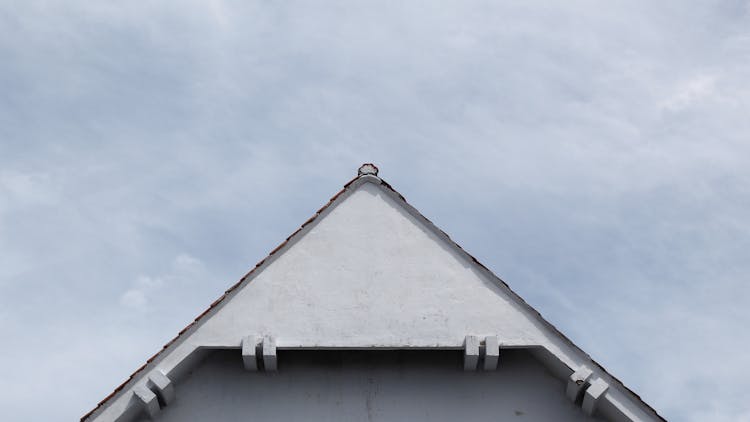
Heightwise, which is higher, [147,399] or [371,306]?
[371,306]

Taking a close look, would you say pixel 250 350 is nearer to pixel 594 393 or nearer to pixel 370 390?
pixel 370 390

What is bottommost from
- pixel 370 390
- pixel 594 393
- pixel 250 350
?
pixel 594 393

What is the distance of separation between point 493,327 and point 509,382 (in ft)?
2.86

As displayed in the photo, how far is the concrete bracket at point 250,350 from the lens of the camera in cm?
1332

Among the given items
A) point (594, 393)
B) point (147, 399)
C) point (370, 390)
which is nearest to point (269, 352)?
point (370, 390)

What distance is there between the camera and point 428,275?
14156 millimetres

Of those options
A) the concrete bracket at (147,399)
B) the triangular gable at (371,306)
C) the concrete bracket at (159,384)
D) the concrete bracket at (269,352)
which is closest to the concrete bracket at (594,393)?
the triangular gable at (371,306)

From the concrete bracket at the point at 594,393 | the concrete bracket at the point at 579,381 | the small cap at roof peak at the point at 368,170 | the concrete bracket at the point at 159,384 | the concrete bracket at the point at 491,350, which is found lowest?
the concrete bracket at the point at 594,393

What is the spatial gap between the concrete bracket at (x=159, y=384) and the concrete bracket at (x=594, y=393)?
586 cm

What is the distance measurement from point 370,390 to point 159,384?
2.98 metres

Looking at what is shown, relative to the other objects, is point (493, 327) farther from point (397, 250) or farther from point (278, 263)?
point (278, 263)

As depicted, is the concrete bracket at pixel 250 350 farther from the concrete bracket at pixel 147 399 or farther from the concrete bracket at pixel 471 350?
the concrete bracket at pixel 471 350

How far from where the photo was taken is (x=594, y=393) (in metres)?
13.1

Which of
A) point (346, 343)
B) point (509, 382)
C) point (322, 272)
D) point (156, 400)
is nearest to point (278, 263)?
point (322, 272)
